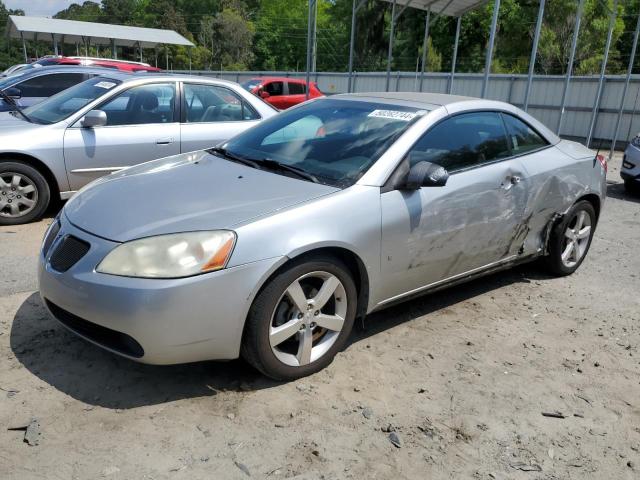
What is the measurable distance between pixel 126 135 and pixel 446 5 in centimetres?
914

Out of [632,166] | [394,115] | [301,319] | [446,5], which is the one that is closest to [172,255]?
[301,319]

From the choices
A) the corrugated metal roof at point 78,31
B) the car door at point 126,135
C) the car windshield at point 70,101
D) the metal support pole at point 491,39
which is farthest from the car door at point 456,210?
the corrugated metal roof at point 78,31

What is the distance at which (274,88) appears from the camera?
60.1 ft

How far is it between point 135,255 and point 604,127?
61.2 feet

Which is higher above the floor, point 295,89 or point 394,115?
point 394,115

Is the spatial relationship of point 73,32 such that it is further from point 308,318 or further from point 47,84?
point 308,318

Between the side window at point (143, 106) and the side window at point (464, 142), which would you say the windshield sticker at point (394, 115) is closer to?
the side window at point (464, 142)

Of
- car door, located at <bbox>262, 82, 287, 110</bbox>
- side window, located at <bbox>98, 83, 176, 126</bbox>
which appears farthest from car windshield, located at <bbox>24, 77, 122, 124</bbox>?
car door, located at <bbox>262, 82, 287, 110</bbox>

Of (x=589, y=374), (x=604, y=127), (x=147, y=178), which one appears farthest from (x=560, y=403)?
(x=604, y=127)

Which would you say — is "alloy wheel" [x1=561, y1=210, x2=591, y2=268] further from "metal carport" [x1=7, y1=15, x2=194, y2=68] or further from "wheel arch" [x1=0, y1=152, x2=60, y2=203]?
"metal carport" [x1=7, y1=15, x2=194, y2=68]

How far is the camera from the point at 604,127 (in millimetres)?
18125

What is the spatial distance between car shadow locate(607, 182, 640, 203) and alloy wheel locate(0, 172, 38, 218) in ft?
27.6

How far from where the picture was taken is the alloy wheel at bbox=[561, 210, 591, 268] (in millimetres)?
4969

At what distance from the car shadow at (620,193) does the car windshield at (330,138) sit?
22.4 feet
